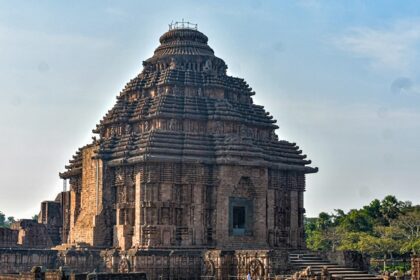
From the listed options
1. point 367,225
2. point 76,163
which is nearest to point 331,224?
point 367,225

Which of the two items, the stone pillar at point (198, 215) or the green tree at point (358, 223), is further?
the green tree at point (358, 223)

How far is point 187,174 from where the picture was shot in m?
44.0

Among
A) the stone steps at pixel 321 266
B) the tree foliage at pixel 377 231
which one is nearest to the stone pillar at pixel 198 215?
the stone steps at pixel 321 266

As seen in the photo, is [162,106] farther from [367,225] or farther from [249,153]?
[367,225]

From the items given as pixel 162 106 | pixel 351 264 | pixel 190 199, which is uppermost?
pixel 162 106

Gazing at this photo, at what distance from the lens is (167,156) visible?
43.4m

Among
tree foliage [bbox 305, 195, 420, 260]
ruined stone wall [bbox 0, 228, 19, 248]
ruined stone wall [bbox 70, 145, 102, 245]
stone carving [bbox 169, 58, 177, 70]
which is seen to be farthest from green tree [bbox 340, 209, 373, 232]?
ruined stone wall [bbox 70, 145, 102, 245]

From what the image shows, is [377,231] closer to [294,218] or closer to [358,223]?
[358,223]

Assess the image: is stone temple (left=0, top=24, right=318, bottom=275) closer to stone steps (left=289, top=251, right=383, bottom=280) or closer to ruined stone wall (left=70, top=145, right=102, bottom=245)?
ruined stone wall (left=70, top=145, right=102, bottom=245)

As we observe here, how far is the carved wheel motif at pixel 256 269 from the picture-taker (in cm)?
3809

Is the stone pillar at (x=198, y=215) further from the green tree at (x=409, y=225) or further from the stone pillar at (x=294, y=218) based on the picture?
the green tree at (x=409, y=225)

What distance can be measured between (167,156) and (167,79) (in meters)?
5.90

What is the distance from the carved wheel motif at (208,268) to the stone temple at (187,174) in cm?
6

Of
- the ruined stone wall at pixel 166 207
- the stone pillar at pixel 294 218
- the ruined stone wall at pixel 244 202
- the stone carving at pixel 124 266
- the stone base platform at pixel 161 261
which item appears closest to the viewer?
the stone base platform at pixel 161 261
